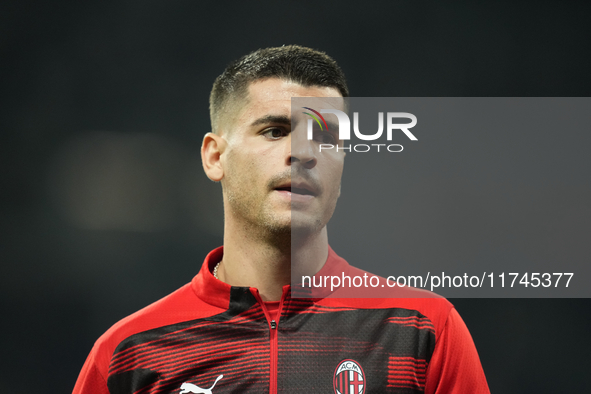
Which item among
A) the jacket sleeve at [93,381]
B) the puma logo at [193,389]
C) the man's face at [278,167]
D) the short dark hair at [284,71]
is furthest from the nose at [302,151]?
the jacket sleeve at [93,381]

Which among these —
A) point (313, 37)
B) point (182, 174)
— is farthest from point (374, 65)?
point (182, 174)

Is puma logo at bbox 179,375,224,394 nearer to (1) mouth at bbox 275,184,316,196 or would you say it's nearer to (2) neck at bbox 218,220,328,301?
(2) neck at bbox 218,220,328,301

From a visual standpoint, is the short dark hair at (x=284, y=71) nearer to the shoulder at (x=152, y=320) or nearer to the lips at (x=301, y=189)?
the lips at (x=301, y=189)

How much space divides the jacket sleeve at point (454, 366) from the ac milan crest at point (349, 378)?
0.59ft

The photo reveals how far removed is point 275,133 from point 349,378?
0.67m

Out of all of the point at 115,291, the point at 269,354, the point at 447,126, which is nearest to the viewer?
the point at 269,354

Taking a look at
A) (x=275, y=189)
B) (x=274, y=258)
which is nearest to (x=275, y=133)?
(x=275, y=189)

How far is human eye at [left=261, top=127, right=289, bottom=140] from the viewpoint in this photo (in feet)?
4.46

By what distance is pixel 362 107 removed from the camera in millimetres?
1541

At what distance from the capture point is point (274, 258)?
4.46 feet

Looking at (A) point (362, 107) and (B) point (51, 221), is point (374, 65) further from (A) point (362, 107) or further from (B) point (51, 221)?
(B) point (51, 221)

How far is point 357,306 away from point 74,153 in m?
1.28

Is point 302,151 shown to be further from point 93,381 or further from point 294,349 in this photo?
point 93,381

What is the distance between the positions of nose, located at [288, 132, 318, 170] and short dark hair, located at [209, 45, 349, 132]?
0.57 feet
